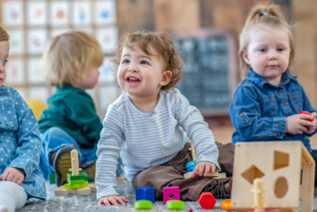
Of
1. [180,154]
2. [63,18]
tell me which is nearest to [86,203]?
[180,154]

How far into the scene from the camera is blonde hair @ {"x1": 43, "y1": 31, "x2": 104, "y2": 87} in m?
1.56

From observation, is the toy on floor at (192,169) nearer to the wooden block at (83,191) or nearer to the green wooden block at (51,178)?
the wooden block at (83,191)

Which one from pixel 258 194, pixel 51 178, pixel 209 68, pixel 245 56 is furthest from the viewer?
pixel 209 68

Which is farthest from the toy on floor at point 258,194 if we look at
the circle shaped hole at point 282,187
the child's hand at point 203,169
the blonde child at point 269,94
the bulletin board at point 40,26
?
the bulletin board at point 40,26

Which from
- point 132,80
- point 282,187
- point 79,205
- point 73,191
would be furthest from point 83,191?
point 282,187

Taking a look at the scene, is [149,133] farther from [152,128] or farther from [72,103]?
[72,103]

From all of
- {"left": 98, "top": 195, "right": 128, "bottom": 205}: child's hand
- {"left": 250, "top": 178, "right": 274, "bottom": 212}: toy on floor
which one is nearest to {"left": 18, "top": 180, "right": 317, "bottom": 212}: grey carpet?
{"left": 98, "top": 195, "right": 128, "bottom": 205}: child's hand

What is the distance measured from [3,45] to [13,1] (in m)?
2.69

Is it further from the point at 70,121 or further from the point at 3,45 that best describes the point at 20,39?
the point at 3,45

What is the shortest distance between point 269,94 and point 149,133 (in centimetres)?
41

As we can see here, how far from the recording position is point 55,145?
1.37m

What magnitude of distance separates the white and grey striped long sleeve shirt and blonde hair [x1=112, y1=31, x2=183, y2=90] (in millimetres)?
79

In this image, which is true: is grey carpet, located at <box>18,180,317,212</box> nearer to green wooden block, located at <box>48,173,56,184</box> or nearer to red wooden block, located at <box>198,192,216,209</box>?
red wooden block, located at <box>198,192,216,209</box>

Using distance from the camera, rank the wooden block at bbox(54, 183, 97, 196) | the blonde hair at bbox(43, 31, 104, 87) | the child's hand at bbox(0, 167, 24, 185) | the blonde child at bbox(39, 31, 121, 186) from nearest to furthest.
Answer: the child's hand at bbox(0, 167, 24, 185)
the wooden block at bbox(54, 183, 97, 196)
the blonde child at bbox(39, 31, 121, 186)
the blonde hair at bbox(43, 31, 104, 87)
